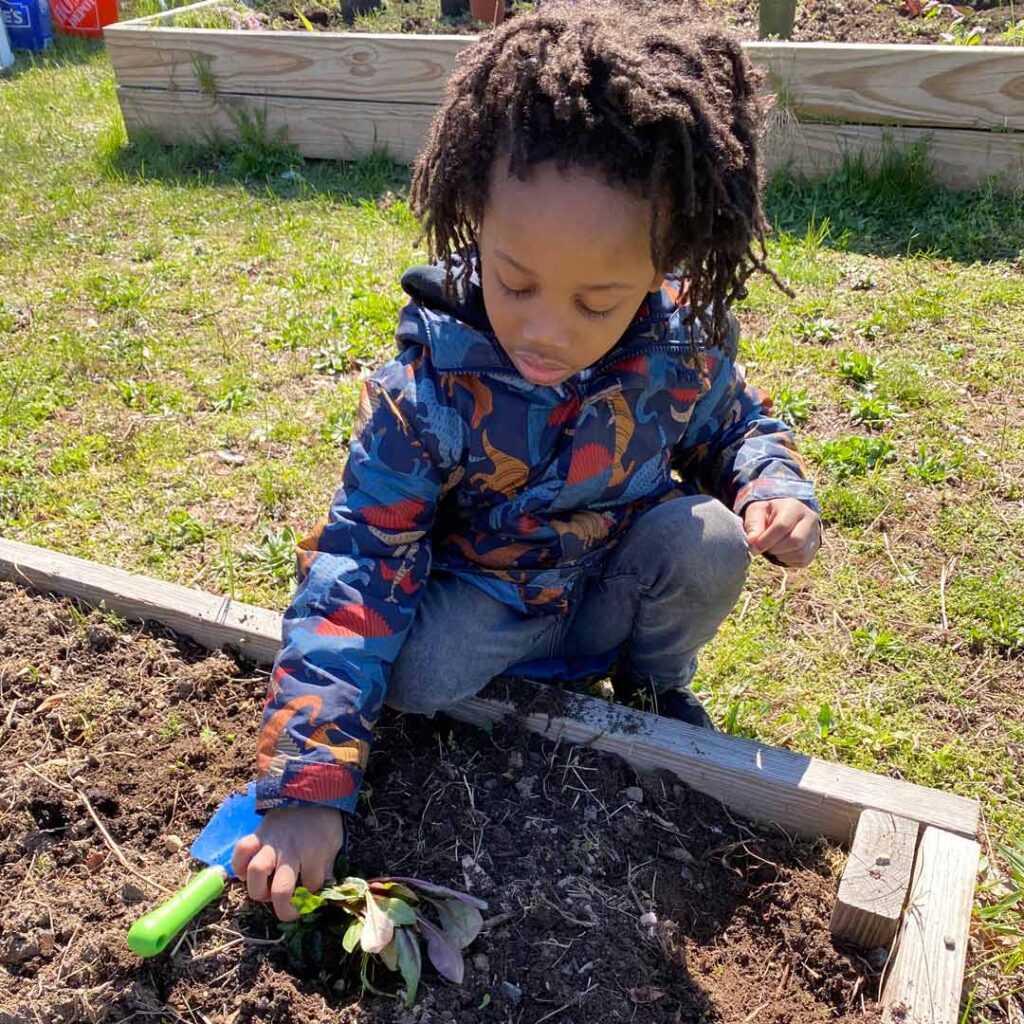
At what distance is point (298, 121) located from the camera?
18.0 ft

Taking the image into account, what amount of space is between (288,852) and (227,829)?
7.7 inches

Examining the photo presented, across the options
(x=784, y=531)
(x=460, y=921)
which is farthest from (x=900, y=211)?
(x=460, y=921)

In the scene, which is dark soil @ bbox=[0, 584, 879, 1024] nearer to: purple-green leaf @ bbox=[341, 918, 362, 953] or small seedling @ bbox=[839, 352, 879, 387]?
purple-green leaf @ bbox=[341, 918, 362, 953]

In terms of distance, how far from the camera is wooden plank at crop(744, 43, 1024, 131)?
14.2 ft

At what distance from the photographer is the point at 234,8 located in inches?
242

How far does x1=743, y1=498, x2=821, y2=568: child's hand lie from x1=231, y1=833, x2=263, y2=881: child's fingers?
109 centimetres

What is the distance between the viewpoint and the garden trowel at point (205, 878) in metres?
1.65

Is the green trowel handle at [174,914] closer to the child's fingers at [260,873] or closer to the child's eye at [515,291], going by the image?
the child's fingers at [260,873]

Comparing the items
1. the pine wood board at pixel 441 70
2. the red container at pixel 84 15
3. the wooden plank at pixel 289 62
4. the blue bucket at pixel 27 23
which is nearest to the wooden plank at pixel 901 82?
the pine wood board at pixel 441 70

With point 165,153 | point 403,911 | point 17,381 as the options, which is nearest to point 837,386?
point 403,911

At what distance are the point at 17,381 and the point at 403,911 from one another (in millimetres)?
2742

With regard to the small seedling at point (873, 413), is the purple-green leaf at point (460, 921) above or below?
below

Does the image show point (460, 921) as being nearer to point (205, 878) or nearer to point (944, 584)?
point (205, 878)

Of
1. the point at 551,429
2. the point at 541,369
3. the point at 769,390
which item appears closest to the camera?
the point at 541,369
